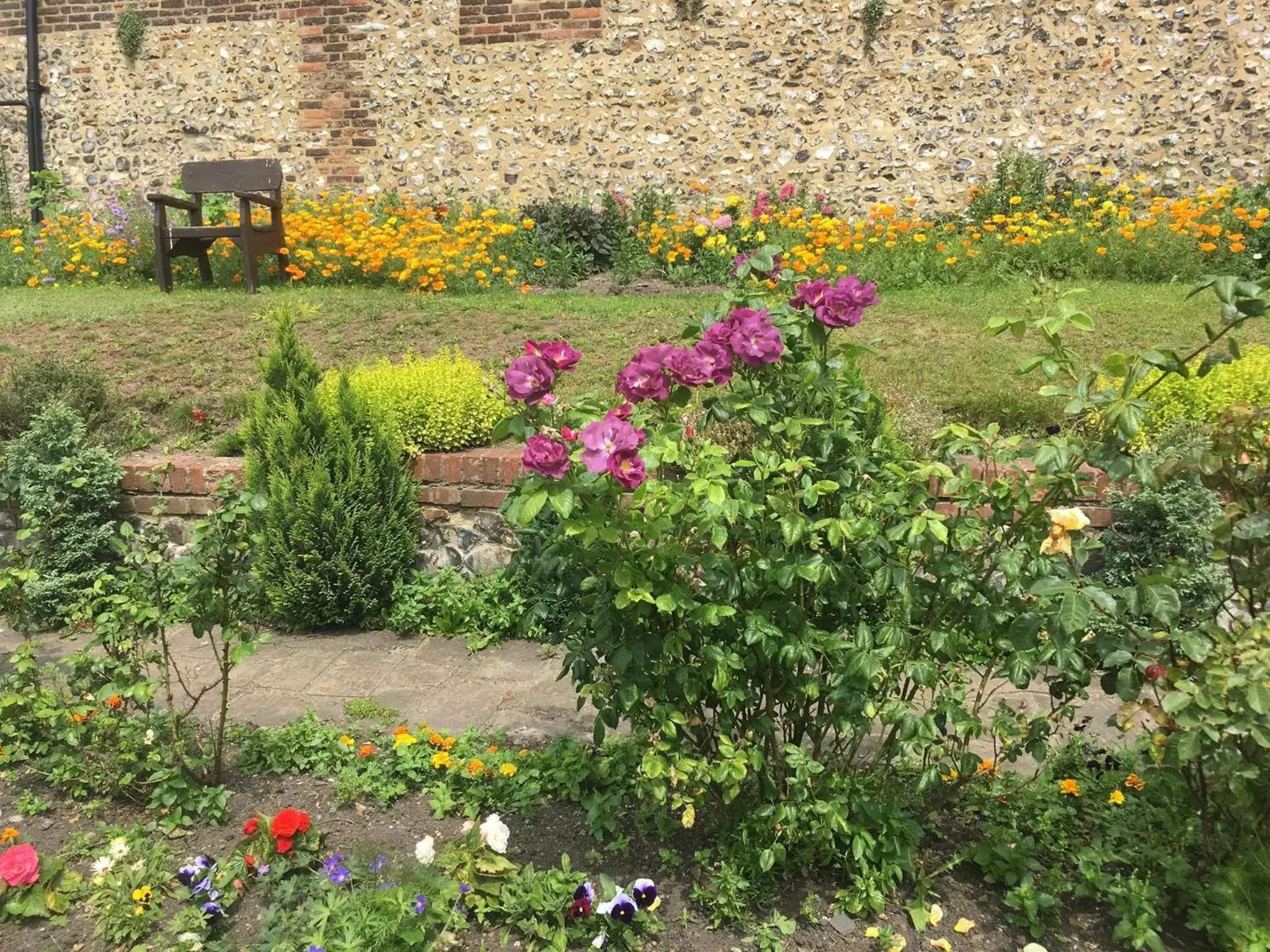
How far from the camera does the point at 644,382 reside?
193 cm

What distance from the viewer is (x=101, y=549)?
14.0ft

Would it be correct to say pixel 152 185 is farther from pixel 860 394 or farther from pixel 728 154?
pixel 860 394

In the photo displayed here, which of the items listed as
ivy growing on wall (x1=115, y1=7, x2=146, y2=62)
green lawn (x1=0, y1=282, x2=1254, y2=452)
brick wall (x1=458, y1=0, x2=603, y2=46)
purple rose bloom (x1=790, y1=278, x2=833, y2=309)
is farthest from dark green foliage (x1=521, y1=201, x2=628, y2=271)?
purple rose bloom (x1=790, y1=278, x2=833, y2=309)

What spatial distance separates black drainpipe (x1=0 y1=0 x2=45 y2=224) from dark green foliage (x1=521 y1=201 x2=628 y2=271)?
6.43 m

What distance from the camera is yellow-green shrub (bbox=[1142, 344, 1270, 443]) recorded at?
381 cm

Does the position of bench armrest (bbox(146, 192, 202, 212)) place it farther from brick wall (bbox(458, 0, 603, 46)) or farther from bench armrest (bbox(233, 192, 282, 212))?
brick wall (bbox(458, 0, 603, 46))

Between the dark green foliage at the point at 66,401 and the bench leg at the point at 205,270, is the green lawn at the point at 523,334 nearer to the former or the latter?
the dark green foliage at the point at 66,401

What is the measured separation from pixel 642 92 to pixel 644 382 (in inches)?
351

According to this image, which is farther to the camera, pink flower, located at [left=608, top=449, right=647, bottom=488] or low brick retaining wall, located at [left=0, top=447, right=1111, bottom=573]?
low brick retaining wall, located at [left=0, top=447, right=1111, bottom=573]

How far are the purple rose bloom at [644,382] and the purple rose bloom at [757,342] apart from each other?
161 millimetres

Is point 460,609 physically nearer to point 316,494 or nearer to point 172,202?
point 316,494

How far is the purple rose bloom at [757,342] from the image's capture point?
1.88 m

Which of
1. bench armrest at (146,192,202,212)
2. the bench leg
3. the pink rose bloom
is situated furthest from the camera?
the bench leg

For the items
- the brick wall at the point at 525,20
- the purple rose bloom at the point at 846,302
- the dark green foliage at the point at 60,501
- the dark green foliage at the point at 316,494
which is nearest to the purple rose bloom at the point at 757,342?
the purple rose bloom at the point at 846,302
